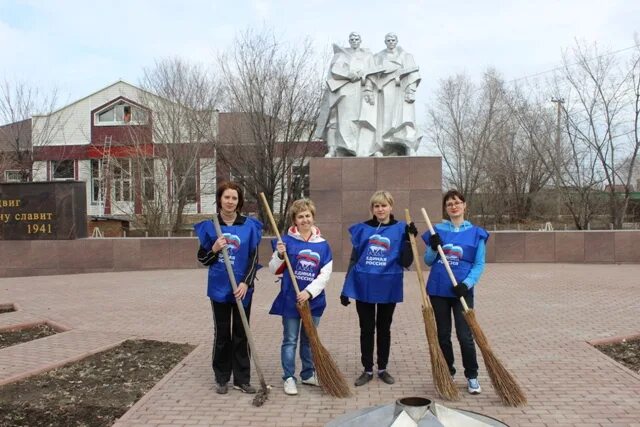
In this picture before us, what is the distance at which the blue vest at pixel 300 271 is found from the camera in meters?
4.50

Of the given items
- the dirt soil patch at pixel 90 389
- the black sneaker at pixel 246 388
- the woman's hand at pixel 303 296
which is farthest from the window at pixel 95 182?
the woman's hand at pixel 303 296

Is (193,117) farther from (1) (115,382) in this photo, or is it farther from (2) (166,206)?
(1) (115,382)

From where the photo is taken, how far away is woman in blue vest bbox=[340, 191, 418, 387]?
4.58m

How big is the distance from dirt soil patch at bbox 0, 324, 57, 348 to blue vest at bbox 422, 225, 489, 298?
476 cm

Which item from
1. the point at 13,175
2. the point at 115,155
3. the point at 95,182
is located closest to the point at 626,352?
the point at 115,155

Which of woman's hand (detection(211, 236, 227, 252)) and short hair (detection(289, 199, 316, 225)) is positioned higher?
short hair (detection(289, 199, 316, 225))

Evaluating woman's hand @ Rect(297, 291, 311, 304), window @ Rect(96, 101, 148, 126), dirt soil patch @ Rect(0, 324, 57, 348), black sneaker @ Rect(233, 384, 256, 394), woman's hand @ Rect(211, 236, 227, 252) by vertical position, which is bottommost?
dirt soil patch @ Rect(0, 324, 57, 348)

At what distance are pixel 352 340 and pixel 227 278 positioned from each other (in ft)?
7.57

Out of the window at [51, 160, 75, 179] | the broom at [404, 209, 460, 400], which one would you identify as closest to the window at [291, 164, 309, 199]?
the window at [51, 160, 75, 179]

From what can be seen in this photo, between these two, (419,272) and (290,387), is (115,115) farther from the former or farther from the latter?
(419,272)

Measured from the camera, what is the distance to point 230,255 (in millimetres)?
4531

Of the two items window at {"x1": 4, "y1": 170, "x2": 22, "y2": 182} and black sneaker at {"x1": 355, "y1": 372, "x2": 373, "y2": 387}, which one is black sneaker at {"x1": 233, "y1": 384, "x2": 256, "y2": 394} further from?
window at {"x1": 4, "y1": 170, "x2": 22, "y2": 182}

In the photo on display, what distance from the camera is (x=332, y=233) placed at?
501 inches

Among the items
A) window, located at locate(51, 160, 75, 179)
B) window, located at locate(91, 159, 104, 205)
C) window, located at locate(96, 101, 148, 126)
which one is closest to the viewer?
window, located at locate(96, 101, 148, 126)
